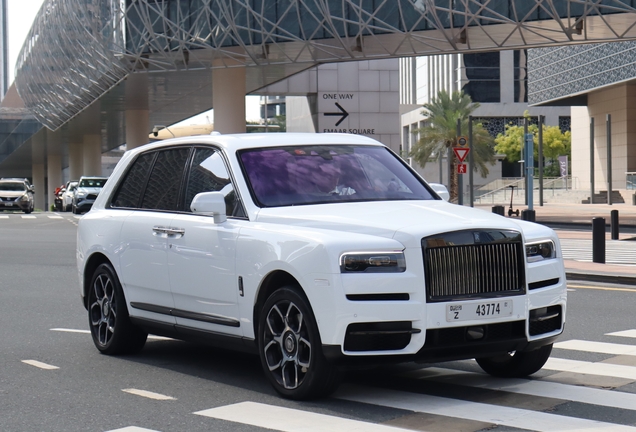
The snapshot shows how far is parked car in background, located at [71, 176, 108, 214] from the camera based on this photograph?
4792 cm

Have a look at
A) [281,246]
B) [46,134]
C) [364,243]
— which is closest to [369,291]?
[364,243]

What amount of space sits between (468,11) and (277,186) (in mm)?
29124

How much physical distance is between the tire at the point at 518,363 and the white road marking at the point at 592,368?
17.5 inches

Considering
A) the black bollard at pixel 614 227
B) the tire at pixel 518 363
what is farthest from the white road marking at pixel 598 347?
the black bollard at pixel 614 227

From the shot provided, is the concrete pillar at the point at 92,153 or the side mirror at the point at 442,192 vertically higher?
the concrete pillar at the point at 92,153

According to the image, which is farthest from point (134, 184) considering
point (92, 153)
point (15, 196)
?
point (92, 153)

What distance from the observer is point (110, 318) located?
29.8 feet

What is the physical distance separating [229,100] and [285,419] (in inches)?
1566

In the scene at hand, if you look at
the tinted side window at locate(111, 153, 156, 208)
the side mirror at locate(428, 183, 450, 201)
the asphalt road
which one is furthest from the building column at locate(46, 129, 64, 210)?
the side mirror at locate(428, 183, 450, 201)

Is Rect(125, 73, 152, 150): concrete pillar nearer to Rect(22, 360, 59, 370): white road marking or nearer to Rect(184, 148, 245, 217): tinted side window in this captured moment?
Rect(22, 360, 59, 370): white road marking

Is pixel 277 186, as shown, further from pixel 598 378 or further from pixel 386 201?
pixel 598 378

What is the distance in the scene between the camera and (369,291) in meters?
6.46

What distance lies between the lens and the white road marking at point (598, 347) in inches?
348

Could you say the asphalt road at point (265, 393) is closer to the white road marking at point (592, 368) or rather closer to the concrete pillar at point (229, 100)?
the white road marking at point (592, 368)
